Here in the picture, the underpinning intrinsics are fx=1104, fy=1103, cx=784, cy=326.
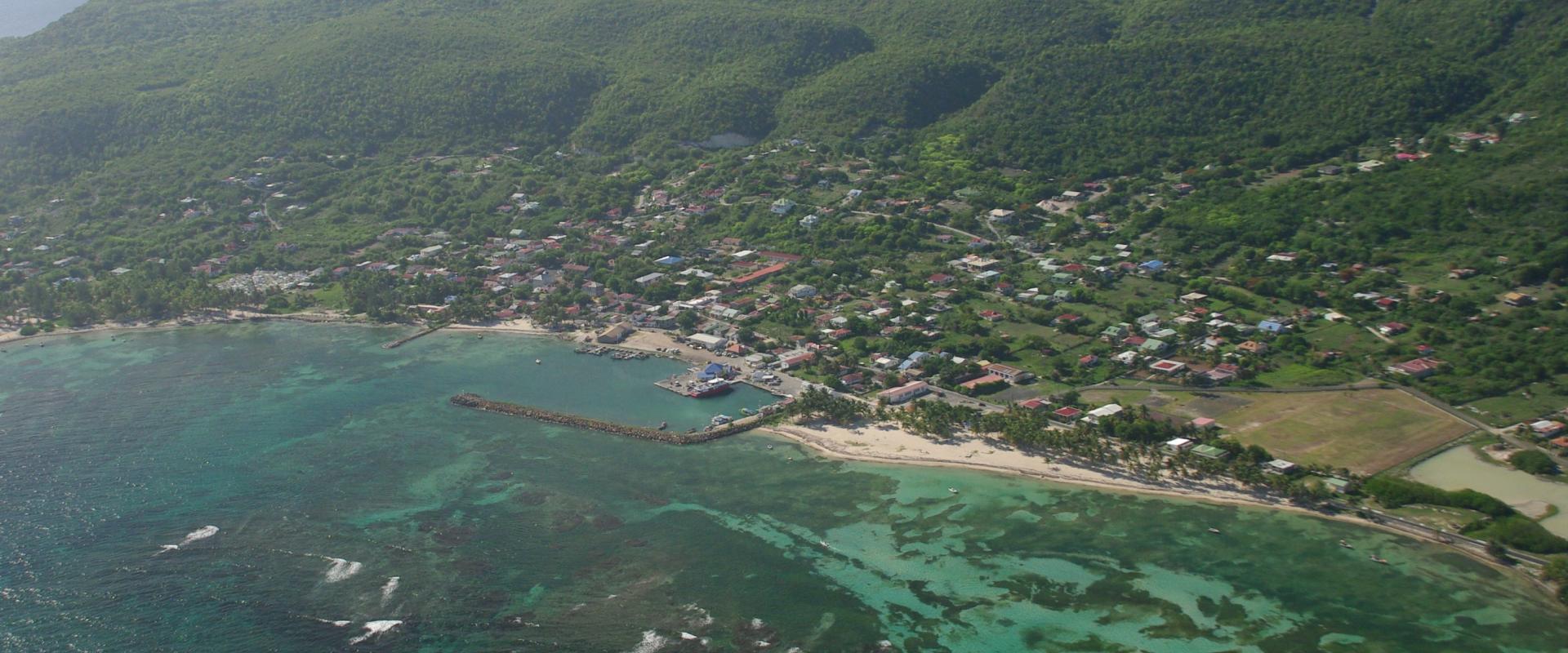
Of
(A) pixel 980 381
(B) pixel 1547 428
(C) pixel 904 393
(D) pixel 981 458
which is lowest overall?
(B) pixel 1547 428

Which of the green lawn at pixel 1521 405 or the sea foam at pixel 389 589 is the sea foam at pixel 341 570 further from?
the green lawn at pixel 1521 405

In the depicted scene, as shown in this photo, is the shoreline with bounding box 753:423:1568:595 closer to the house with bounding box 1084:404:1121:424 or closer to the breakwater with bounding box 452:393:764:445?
the breakwater with bounding box 452:393:764:445

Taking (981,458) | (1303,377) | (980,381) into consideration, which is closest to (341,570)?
(981,458)

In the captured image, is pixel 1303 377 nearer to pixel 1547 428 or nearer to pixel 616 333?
pixel 1547 428

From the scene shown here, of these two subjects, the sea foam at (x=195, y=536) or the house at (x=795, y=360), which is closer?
the sea foam at (x=195, y=536)

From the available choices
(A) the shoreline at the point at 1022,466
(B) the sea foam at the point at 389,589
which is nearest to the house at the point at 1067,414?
(A) the shoreline at the point at 1022,466

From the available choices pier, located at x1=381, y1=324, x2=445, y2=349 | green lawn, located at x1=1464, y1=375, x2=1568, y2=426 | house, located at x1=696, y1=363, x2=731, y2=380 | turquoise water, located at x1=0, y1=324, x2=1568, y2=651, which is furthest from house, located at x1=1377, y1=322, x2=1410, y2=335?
pier, located at x1=381, y1=324, x2=445, y2=349
